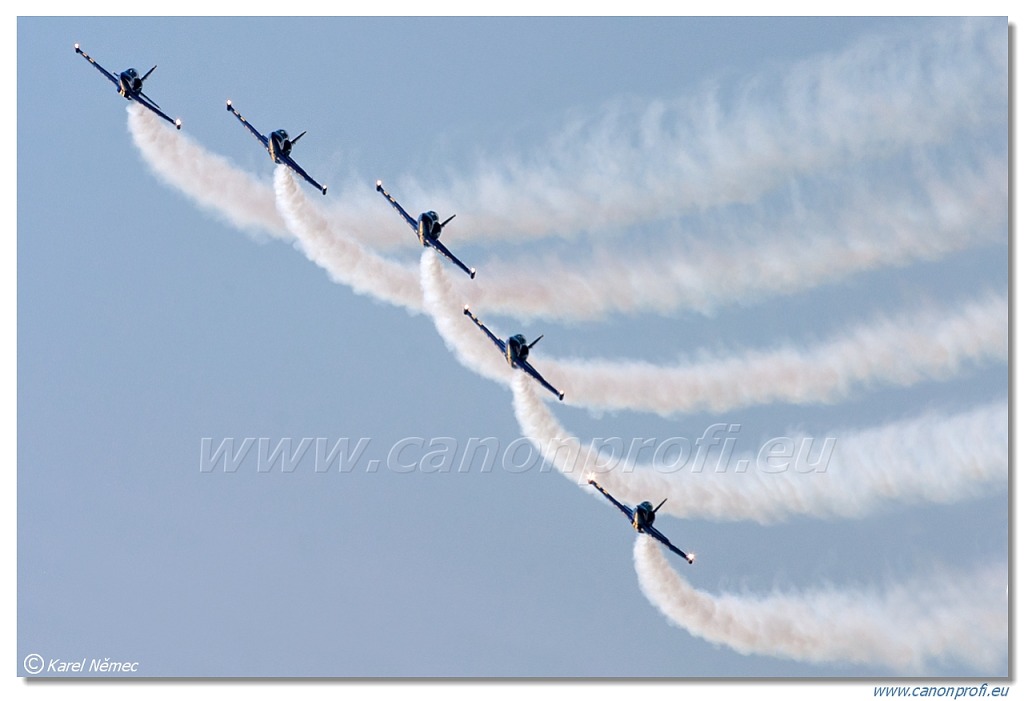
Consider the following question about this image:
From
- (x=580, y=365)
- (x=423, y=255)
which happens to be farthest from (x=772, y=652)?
(x=423, y=255)

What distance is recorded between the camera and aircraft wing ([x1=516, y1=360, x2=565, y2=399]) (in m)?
84.8

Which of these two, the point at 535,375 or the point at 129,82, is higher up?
the point at 129,82

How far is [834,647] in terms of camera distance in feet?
270

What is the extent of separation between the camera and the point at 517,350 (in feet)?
277

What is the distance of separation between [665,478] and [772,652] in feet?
24.7

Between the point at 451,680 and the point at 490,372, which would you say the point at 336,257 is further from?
the point at 451,680

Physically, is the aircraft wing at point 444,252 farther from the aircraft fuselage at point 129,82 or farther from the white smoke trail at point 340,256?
the aircraft fuselage at point 129,82

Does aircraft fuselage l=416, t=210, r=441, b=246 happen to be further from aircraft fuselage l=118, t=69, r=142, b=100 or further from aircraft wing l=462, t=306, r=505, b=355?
aircraft fuselage l=118, t=69, r=142, b=100

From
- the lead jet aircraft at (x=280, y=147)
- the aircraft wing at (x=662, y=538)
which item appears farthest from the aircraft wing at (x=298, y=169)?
the aircraft wing at (x=662, y=538)

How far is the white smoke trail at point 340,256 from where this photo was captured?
88.3 m

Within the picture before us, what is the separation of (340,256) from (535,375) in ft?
31.2

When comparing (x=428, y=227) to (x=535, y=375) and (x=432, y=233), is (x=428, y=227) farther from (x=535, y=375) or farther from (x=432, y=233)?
(x=535, y=375)

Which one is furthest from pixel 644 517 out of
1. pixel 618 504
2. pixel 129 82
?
pixel 129 82

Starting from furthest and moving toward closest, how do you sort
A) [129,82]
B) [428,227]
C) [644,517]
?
1. [129,82]
2. [428,227]
3. [644,517]
